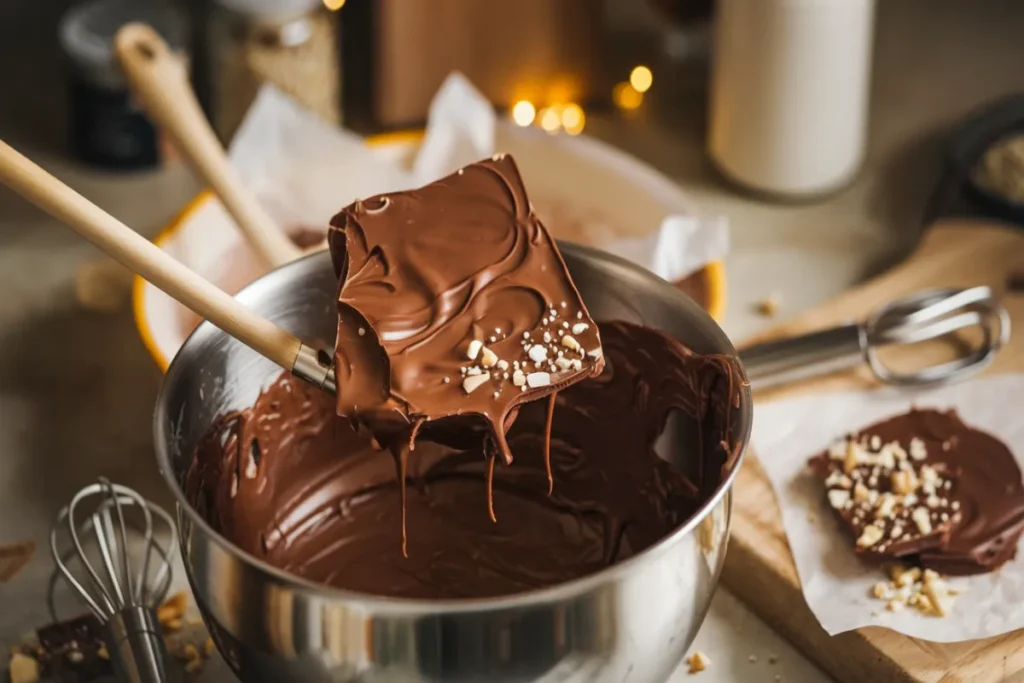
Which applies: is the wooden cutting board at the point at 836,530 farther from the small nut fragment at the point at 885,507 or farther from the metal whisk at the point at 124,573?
the metal whisk at the point at 124,573

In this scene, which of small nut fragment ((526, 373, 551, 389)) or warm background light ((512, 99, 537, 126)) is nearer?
small nut fragment ((526, 373, 551, 389))

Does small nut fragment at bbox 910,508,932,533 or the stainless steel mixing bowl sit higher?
the stainless steel mixing bowl

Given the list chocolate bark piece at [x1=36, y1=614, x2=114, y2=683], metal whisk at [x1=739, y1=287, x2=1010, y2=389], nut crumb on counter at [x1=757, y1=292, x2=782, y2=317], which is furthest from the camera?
nut crumb on counter at [x1=757, y1=292, x2=782, y2=317]

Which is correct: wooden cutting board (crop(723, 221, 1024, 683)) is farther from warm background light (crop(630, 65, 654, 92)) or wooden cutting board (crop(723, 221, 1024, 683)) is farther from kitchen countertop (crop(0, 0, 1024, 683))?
warm background light (crop(630, 65, 654, 92))

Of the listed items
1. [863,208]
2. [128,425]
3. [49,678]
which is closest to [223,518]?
[49,678]

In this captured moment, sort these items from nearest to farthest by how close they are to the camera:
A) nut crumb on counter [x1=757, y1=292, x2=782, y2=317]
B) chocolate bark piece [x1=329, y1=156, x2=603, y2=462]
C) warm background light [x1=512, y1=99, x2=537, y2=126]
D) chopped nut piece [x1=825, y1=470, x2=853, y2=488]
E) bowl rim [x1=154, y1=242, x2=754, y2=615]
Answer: bowl rim [x1=154, y1=242, x2=754, y2=615]
chocolate bark piece [x1=329, y1=156, x2=603, y2=462]
chopped nut piece [x1=825, y1=470, x2=853, y2=488]
nut crumb on counter [x1=757, y1=292, x2=782, y2=317]
warm background light [x1=512, y1=99, x2=537, y2=126]

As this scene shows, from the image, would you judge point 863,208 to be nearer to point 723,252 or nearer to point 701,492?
point 723,252

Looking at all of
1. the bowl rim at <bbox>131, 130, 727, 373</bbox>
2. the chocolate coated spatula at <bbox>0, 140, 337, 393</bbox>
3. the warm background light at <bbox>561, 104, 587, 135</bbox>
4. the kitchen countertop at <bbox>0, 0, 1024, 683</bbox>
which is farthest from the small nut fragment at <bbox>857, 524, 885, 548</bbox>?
the warm background light at <bbox>561, 104, 587, 135</bbox>
